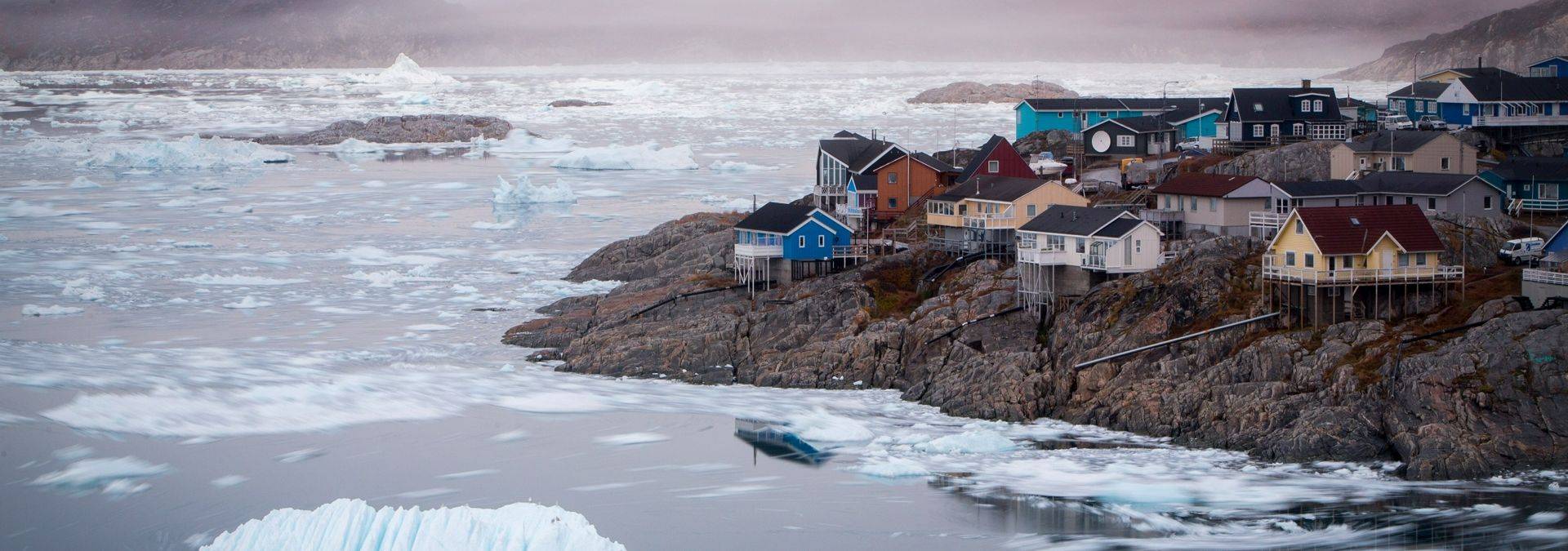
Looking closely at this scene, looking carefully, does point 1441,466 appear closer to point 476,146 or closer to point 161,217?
point 161,217

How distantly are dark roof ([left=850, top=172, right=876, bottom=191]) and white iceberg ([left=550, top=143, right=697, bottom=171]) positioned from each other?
32736 mm

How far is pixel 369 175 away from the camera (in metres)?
70.2

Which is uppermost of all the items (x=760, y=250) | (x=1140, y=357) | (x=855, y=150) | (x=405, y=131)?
(x=405, y=131)

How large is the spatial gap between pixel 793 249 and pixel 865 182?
461 cm

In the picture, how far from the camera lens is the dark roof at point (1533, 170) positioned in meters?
30.9

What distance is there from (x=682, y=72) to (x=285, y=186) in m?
126

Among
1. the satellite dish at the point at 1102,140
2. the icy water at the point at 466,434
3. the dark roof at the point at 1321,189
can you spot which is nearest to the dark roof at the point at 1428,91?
the satellite dish at the point at 1102,140

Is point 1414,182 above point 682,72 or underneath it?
underneath

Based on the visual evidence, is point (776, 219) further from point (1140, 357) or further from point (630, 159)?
point (630, 159)

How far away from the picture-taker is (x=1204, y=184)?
31391mm

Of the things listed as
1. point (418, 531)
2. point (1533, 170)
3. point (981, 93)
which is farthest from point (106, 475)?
point (981, 93)

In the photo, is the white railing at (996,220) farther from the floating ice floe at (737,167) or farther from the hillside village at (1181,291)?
the floating ice floe at (737,167)

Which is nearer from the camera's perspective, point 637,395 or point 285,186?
point 637,395

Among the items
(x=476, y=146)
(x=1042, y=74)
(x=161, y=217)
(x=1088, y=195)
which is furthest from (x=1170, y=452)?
(x=1042, y=74)
